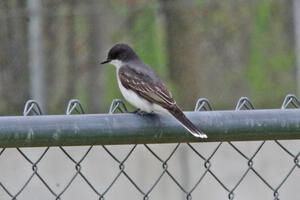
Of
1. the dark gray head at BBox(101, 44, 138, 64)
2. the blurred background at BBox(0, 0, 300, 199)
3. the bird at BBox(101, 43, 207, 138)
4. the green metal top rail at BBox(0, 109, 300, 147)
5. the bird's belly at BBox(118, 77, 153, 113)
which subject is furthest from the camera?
the blurred background at BBox(0, 0, 300, 199)

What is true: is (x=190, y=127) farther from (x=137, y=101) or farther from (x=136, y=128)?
(x=137, y=101)

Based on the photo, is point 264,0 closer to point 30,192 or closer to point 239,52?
point 239,52

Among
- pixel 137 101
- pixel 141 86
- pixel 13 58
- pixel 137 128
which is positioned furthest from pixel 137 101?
pixel 13 58

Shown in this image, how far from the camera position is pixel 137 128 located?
11.6 feet

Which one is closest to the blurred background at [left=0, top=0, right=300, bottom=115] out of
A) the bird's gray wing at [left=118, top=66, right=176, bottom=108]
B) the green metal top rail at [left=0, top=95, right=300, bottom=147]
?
the bird's gray wing at [left=118, top=66, right=176, bottom=108]

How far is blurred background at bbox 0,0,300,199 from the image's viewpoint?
10.5 meters

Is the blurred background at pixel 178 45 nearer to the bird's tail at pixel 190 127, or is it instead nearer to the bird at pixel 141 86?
the bird at pixel 141 86

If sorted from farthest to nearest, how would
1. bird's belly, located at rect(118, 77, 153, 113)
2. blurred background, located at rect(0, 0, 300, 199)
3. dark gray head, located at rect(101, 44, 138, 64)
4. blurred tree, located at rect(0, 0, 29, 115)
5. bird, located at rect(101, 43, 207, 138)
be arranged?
blurred background, located at rect(0, 0, 300, 199) → blurred tree, located at rect(0, 0, 29, 115) → dark gray head, located at rect(101, 44, 138, 64) → bird's belly, located at rect(118, 77, 153, 113) → bird, located at rect(101, 43, 207, 138)

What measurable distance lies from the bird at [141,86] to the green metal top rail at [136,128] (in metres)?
0.11

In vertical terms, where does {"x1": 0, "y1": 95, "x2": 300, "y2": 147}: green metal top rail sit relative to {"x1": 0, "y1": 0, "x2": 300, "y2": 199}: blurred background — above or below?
above

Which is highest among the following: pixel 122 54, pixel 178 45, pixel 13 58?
pixel 122 54

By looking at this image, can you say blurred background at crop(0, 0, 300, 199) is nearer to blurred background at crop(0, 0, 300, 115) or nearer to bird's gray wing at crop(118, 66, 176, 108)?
blurred background at crop(0, 0, 300, 115)

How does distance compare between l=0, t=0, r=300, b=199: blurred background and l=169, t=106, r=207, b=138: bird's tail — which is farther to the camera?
l=0, t=0, r=300, b=199: blurred background

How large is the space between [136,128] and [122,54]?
2.13 meters
